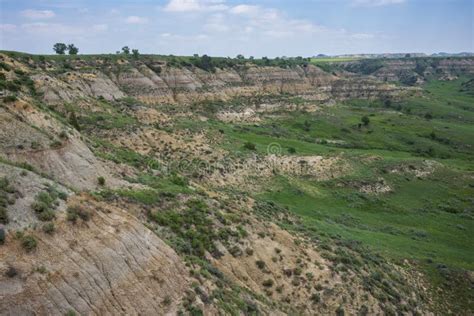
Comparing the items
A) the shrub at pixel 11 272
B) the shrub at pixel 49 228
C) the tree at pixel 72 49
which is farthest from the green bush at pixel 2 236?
the tree at pixel 72 49

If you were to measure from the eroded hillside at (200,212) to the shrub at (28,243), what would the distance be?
0.03 m

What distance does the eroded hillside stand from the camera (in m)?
15.8

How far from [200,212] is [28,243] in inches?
546

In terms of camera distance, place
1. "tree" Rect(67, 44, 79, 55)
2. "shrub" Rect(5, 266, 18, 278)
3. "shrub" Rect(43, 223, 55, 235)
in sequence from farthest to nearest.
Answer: "tree" Rect(67, 44, 79, 55) → "shrub" Rect(43, 223, 55, 235) → "shrub" Rect(5, 266, 18, 278)

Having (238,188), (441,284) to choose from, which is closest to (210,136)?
(238,188)

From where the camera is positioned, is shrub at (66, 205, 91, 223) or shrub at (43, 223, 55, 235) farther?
shrub at (66, 205, 91, 223)

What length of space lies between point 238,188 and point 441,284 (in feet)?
76.5

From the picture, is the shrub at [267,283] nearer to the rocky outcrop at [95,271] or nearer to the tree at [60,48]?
Result: the rocky outcrop at [95,271]

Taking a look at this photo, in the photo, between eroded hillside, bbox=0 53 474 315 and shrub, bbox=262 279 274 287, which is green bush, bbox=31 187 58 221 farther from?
shrub, bbox=262 279 274 287

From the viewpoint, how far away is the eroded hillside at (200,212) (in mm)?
15797

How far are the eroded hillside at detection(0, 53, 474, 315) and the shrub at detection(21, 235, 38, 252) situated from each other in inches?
1.4

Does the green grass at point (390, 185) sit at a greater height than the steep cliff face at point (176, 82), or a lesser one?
lesser

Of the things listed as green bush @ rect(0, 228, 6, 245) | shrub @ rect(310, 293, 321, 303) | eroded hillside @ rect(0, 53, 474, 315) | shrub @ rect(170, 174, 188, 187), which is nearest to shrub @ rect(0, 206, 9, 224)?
eroded hillside @ rect(0, 53, 474, 315)

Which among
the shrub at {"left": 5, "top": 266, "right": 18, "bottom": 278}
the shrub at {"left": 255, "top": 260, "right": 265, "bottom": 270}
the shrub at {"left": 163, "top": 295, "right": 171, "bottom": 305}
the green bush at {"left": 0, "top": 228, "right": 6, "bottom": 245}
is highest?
the green bush at {"left": 0, "top": 228, "right": 6, "bottom": 245}
